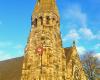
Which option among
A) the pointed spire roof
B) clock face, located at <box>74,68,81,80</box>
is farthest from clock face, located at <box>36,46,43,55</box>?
clock face, located at <box>74,68,81,80</box>

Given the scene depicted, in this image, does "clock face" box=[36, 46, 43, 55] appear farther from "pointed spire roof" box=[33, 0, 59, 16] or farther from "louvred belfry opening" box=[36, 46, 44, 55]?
"pointed spire roof" box=[33, 0, 59, 16]

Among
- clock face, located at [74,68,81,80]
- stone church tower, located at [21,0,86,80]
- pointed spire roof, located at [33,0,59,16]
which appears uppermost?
pointed spire roof, located at [33,0,59,16]

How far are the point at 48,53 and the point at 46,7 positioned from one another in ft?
24.5

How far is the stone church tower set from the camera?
33500 mm

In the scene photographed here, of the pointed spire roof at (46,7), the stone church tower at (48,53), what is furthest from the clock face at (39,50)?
the pointed spire roof at (46,7)

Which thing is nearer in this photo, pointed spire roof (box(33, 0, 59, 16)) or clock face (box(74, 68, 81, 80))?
clock face (box(74, 68, 81, 80))

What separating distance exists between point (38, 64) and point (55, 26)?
664 cm

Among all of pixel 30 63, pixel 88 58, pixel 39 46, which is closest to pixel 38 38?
pixel 39 46

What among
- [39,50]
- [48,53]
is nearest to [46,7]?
[39,50]

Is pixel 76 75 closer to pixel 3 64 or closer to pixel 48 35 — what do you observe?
pixel 48 35

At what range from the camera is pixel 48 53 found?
3406 centimetres

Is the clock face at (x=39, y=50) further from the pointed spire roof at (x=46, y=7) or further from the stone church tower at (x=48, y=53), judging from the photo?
the pointed spire roof at (x=46, y=7)

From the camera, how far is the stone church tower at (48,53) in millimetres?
33500

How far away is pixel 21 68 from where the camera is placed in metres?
37.0
